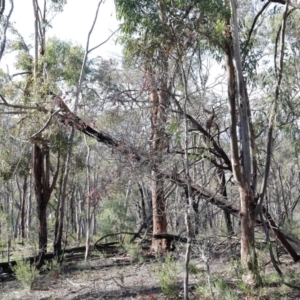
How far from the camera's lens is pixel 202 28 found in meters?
7.30

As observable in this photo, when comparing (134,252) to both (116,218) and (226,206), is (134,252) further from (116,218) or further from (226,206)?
(116,218)

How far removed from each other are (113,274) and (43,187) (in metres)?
3.77

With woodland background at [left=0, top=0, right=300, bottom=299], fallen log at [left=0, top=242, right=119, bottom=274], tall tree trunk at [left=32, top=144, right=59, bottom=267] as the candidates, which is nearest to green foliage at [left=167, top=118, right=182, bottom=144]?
woodland background at [left=0, top=0, right=300, bottom=299]

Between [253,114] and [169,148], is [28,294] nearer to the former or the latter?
[169,148]

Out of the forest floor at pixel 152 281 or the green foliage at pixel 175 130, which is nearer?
the forest floor at pixel 152 281

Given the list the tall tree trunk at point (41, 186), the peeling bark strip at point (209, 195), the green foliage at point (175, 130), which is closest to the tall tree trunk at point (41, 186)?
the tall tree trunk at point (41, 186)

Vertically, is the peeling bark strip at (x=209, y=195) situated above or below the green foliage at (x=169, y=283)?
above

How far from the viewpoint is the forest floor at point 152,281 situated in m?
6.79

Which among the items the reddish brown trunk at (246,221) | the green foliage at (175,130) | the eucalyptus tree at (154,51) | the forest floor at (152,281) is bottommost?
the forest floor at (152,281)

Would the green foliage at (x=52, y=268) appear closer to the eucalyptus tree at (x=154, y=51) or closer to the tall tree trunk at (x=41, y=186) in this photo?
the tall tree trunk at (x=41, y=186)

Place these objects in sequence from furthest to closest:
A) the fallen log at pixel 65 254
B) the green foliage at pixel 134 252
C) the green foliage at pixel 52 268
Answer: the green foliage at pixel 134 252
the fallen log at pixel 65 254
the green foliage at pixel 52 268

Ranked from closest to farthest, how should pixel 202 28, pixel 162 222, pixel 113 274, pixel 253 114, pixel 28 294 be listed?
1. pixel 202 28
2. pixel 28 294
3. pixel 253 114
4. pixel 113 274
5. pixel 162 222

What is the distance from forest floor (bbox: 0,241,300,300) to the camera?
6793 millimetres

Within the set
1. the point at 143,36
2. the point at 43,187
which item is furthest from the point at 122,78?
the point at 43,187
